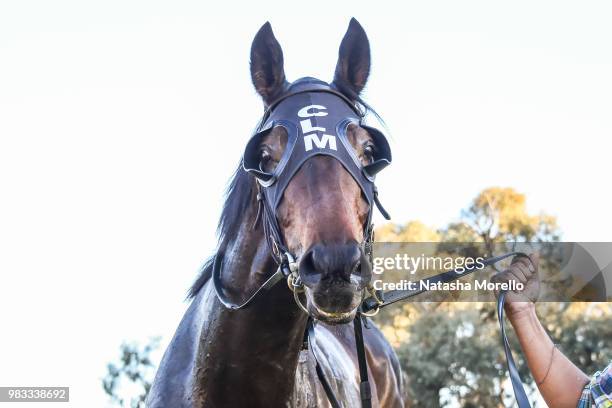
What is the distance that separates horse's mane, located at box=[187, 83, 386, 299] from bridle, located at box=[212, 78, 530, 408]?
3.9 inches

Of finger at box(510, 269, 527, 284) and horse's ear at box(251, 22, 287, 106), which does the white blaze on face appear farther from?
finger at box(510, 269, 527, 284)

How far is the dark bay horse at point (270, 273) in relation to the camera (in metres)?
3.20

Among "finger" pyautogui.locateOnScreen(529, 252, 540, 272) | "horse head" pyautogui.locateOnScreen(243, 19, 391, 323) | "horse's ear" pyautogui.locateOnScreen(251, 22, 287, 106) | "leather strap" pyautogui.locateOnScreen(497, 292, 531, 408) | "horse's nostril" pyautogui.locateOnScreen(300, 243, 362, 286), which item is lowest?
"leather strap" pyautogui.locateOnScreen(497, 292, 531, 408)

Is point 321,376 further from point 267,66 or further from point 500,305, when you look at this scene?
point 267,66

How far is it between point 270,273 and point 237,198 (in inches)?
21.2

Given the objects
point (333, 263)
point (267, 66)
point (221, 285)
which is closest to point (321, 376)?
point (221, 285)

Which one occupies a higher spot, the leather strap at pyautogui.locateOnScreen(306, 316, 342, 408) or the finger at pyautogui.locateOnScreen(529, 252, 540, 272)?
the finger at pyautogui.locateOnScreen(529, 252, 540, 272)

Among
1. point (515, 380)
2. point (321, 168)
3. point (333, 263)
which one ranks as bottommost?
point (515, 380)

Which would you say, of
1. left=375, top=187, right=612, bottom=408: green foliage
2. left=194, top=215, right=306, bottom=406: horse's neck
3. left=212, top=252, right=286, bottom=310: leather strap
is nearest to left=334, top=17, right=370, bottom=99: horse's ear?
left=194, top=215, right=306, bottom=406: horse's neck

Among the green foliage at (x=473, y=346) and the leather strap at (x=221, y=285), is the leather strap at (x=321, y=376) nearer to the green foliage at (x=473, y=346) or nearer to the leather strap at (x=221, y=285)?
the leather strap at (x=221, y=285)

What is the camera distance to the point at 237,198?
13.8ft

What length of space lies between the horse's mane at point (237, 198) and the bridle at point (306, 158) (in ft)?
0.33

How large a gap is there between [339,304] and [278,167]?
77 cm

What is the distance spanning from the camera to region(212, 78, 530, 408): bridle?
11.7ft
